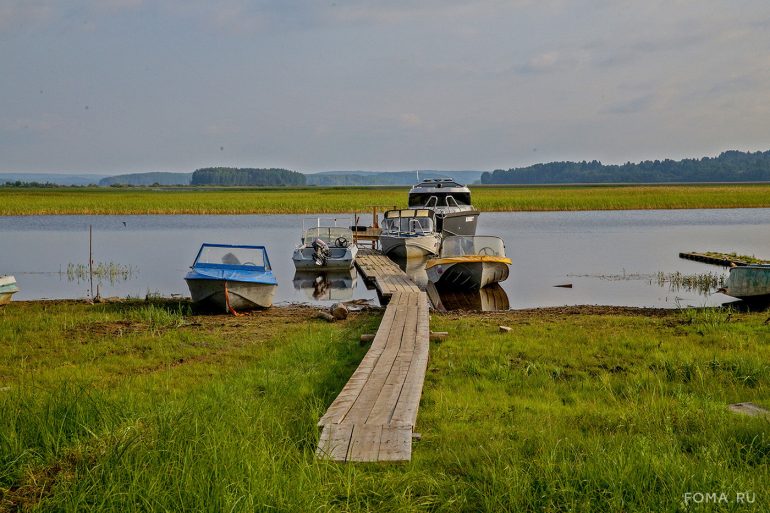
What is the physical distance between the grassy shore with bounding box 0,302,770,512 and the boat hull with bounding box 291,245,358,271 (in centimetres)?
1356

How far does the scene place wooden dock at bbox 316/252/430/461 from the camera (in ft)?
19.1

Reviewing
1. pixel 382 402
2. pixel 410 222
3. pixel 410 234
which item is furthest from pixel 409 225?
pixel 382 402

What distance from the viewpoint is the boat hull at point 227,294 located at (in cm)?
1627

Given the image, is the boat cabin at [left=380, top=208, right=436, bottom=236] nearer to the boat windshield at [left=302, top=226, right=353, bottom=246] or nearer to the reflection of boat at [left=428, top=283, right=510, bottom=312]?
the boat windshield at [left=302, top=226, right=353, bottom=246]

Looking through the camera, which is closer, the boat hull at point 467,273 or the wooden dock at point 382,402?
the wooden dock at point 382,402

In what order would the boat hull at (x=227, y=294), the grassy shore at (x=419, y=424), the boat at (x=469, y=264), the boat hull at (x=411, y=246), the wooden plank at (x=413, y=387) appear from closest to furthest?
1. the grassy shore at (x=419, y=424)
2. the wooden plank at (x=413, y=387)
3. the boat hull at (x=227, y=294)
4. the boat at (x=469, y=264)
5. the boat hull at (x=411, y=246)

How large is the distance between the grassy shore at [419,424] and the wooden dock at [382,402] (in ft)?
0.58

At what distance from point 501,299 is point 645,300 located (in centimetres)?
384

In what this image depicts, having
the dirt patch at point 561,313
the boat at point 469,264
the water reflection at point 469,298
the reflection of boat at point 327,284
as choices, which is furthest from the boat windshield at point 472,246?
the dirt patch at point 561,313

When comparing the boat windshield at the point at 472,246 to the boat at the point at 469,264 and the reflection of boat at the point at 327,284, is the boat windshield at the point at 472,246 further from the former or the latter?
the reflection of boat at the point at 327,284

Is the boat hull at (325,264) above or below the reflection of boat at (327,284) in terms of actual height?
above

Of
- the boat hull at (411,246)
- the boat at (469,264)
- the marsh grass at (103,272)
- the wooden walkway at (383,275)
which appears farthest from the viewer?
the boat hull at (411,246)

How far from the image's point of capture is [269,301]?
683 inches

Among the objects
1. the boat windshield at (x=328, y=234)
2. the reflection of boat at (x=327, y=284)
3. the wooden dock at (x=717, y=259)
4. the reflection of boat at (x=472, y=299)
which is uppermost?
the boat windshield at (x=328, y=234)
